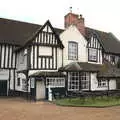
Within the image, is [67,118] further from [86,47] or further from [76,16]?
[76,16]

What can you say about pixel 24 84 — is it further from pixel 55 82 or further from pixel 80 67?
pixel 80 67

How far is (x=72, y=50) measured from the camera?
25.1 meters

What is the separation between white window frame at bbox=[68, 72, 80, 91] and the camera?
77.5ft

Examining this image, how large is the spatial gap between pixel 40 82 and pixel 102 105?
753cm

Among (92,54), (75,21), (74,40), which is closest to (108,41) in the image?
(92,54)

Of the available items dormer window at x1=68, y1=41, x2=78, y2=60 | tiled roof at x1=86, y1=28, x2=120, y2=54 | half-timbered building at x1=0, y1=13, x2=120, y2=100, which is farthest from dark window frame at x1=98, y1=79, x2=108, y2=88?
tiled roof at x1=86, y1=28, x2=120, y2=54

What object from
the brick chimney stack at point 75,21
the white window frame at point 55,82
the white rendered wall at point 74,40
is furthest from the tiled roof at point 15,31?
the white window frame at point 55,82

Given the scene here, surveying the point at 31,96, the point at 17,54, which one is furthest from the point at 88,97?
the point at 17,54

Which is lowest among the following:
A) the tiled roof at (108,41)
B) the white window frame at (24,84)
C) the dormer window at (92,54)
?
the white window frame at (24,84)

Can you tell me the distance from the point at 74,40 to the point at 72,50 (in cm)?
102

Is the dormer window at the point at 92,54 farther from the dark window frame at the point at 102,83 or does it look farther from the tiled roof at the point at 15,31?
the tiled roof at the point at 15,31

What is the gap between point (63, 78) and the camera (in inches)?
921

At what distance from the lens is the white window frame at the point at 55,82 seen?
2241cm

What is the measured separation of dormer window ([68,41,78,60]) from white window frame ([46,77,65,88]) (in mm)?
2697
